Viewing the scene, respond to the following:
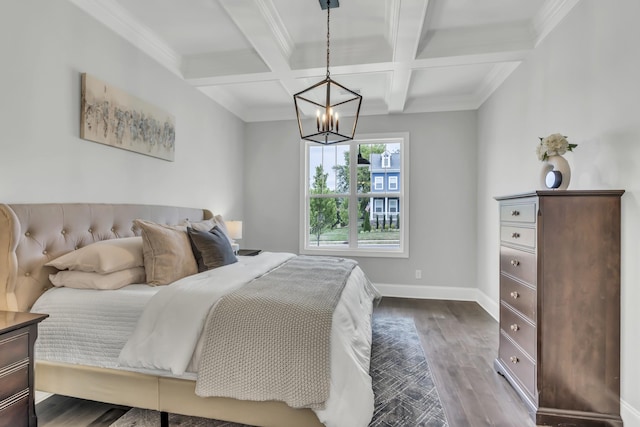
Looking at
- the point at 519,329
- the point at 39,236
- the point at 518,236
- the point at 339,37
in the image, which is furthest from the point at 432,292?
the point at 39,236

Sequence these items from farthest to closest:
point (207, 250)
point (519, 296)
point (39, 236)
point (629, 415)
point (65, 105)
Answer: point (207, 250) < point (65, 105) < point (519, 296) < point (39, 236) < point (629, 415)

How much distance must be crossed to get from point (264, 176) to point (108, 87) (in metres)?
2.60

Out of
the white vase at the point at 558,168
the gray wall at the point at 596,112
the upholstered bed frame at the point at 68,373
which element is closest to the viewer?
the upholstered bed frame at the point at 68,373

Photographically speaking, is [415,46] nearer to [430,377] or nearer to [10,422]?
[430,377]

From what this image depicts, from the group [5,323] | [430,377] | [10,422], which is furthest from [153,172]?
[430,377]

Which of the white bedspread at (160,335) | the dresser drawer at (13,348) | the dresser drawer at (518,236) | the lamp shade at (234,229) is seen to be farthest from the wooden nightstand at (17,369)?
the dresser drawer at (518,236)

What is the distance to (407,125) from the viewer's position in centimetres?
443

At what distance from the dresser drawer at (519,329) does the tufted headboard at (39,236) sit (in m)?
2.90

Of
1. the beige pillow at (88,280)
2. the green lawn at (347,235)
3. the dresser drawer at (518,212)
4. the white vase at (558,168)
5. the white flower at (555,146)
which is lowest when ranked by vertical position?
the beige pillow at (88,280)

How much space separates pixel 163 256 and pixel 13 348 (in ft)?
2.82

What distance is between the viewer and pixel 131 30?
261cm

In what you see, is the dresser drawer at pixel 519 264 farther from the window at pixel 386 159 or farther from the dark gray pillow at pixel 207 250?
the window at pixel 386 159

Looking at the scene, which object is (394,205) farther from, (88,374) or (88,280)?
(88,374)

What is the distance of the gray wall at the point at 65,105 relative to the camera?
182 centimetres
